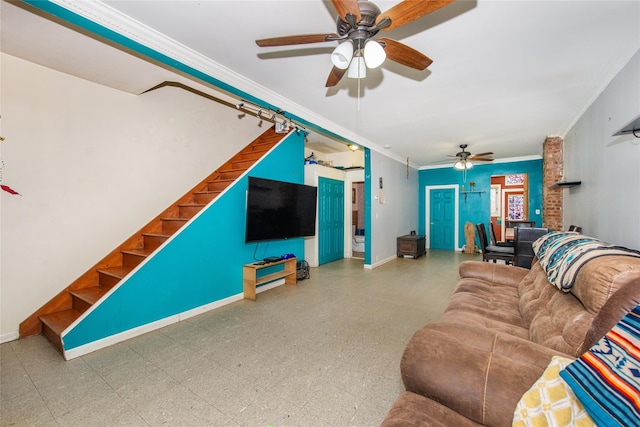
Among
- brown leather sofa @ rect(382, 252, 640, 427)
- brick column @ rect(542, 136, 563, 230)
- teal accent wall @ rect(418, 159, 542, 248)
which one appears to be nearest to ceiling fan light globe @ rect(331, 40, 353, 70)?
brown leather sofa @ rect(382, 252, 640, 427)

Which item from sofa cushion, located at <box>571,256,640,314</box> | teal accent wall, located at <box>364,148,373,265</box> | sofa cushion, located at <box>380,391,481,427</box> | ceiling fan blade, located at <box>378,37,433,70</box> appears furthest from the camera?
teal accent wall, located at <box>364,148,373,265</box>

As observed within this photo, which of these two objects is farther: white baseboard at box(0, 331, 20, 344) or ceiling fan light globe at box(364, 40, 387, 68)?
white baseboard at box(0, 331, 20, 344)

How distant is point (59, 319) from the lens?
2.69 m

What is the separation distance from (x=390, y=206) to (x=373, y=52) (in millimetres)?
5084

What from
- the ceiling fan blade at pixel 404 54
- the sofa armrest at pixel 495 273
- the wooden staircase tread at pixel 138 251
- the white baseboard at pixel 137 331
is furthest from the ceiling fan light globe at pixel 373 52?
the white baseboard at pixel 137 331

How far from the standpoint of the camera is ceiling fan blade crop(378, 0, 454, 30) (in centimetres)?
143

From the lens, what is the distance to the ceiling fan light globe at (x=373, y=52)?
5.64 ft

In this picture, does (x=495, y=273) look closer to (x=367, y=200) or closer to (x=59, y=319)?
(x=367, y=200)

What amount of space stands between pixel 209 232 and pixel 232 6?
8.02ft

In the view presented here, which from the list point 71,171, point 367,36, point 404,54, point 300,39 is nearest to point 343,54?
point 367,36

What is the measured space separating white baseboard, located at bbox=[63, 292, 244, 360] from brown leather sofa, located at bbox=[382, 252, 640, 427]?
2760mm

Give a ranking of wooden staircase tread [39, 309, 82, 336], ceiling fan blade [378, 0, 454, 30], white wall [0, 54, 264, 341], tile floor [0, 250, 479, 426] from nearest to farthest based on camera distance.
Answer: ceiling fan blade [378, 0, 454, 30]
tile floor [0, 250, 479, 426]
wooden staircase tread [39, 309, 82, 336]
white wall [0, 54, 264, 341]

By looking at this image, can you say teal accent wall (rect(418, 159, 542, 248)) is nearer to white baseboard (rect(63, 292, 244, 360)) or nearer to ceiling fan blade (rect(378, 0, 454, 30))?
white baseboard (rect(63, 292, 244, 360))

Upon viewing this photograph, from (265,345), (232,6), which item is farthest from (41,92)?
(265,345)
